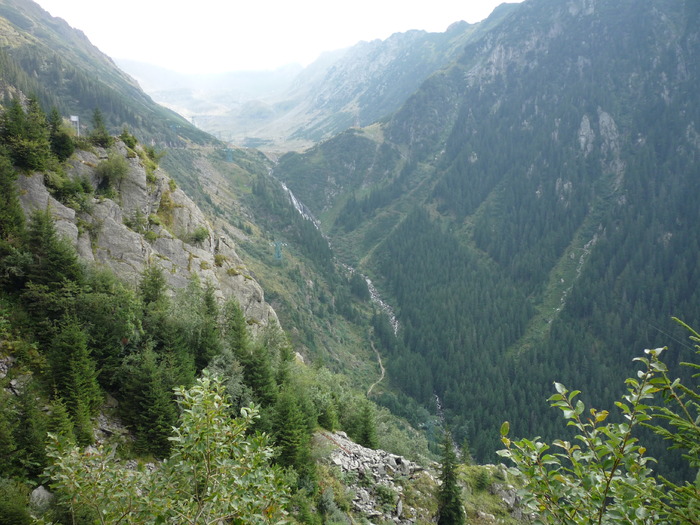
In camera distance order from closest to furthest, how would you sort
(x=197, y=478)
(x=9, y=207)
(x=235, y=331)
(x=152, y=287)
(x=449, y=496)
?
1. (x=197, y=478)
2. (x=9, y=207)
3. (x=152, y=287)
4. (x=449, y=496)
5. (x=235, y=331)

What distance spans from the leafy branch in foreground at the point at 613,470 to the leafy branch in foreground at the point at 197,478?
15.0 feet

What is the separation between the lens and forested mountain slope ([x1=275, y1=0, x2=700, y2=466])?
115 m

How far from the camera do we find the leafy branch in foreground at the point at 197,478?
7.05m

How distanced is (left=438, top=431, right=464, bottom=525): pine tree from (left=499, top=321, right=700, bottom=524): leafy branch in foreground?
942 inches

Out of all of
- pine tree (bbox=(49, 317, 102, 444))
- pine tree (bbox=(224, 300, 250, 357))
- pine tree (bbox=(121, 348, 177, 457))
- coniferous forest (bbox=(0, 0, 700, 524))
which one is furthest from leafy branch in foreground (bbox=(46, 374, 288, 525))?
pine tree (bbox=(224, 300, 250, 357))

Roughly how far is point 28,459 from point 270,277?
85301 millimetres

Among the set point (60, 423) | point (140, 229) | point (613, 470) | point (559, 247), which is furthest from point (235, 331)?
point (559, 247)

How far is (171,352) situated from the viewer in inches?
896

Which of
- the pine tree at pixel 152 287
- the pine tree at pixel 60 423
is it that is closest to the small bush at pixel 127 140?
the pine tree at pixel 152 287

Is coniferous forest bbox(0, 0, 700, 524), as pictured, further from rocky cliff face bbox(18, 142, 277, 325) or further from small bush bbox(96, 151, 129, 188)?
rocky cliff face bbox(18, 142, 277, 325)

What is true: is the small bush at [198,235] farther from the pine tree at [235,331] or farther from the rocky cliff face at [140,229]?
the pine tree at [235,331]

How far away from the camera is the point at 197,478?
24.6 feet

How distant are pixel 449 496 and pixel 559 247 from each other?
16169 centimetres

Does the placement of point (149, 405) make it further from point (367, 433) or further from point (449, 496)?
point (367, 433)
